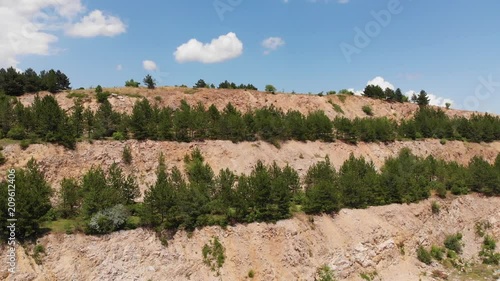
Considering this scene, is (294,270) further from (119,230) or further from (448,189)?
(448,189)

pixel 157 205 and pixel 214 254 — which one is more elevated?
pixel 157 205

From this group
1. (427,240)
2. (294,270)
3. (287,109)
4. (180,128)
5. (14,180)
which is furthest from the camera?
(287,109)

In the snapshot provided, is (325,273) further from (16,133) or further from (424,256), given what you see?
(16,133)

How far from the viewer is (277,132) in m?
64.8

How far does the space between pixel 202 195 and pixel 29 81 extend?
39.8 m

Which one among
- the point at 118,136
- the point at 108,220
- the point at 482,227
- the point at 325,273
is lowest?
the point at 325,273

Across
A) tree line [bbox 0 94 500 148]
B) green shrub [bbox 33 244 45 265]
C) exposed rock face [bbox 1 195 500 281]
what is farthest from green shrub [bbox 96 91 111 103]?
green shrub [bbox 33 244 45 265]

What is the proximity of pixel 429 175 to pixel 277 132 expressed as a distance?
25195mm

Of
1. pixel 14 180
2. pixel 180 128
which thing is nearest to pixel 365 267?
pixel 180 128

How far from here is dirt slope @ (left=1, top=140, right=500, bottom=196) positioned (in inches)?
1852

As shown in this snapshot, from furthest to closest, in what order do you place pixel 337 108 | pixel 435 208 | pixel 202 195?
pixel 337 108 < pixel 435 208 < pixel 202 195

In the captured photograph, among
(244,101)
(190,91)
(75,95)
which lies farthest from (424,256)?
(75,95)

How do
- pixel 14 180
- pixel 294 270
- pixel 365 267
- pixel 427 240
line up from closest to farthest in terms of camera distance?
pixel 14 180, pixel 294 270, pixel 365 267, pixel 427 240

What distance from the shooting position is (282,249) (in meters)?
41.7
